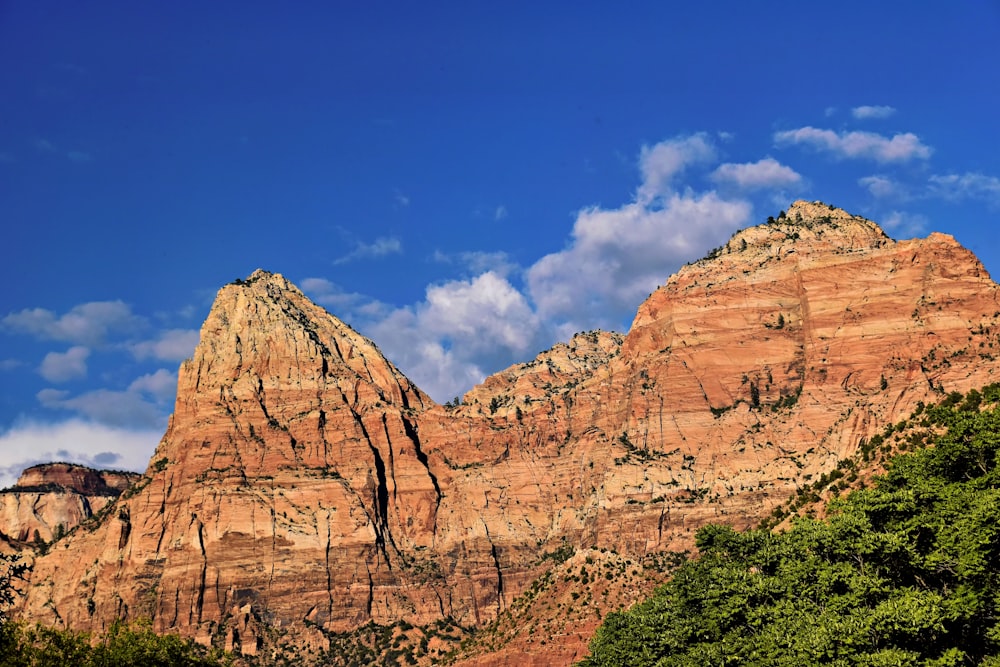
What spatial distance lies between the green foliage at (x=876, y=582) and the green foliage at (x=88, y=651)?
3115 cm

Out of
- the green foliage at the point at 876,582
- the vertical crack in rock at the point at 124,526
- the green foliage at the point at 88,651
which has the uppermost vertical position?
the vertical crack in rock at the point at 124,526

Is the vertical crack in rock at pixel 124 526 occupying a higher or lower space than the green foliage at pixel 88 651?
higher

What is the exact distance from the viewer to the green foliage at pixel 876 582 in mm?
55219

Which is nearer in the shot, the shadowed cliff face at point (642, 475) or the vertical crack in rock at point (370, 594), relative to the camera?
the shadowed cliff face at point (642, 475)

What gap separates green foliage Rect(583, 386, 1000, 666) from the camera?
181 feet

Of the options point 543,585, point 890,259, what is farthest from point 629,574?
point 890,259

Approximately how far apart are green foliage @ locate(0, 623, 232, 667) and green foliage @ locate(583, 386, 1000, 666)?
3115cm

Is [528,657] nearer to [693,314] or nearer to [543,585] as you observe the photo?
[543,585]

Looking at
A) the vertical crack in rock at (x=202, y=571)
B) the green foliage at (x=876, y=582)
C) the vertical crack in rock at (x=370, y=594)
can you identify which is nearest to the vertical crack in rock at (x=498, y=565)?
the vertical crack in rock at (x=370, y=594)

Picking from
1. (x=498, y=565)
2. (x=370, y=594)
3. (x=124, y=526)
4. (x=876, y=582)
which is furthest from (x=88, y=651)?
(x=498, y=565)

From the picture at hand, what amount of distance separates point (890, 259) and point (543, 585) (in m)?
69.2

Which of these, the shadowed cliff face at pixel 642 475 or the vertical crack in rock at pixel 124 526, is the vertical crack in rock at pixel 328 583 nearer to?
the shadowed cliff face at pixel 642 475

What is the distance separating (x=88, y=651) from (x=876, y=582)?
162 ft

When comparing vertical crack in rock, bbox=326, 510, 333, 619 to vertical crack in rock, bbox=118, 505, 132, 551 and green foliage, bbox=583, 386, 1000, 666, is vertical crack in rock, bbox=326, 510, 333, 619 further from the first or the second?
green foliage, bbox=583, 386, 1000, 666
